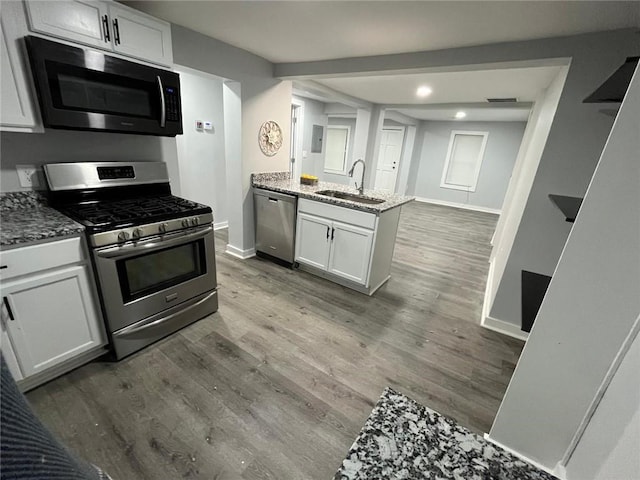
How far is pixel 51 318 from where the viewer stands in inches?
61.6

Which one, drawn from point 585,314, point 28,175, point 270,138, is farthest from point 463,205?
point 28,175

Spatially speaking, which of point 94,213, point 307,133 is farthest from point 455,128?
point 94,213

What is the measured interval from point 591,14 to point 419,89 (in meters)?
2.44

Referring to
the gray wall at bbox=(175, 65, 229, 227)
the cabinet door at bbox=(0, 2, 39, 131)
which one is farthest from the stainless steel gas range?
the gray wall at bbox=(175, 65, 229, 227)

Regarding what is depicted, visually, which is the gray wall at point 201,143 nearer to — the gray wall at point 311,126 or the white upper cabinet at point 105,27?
the white upper cabinet at point 105,27

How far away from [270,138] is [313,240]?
1.38 m

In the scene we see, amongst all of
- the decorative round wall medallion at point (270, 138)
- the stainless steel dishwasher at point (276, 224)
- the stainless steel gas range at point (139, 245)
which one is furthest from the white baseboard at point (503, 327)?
the decorative round wall medallion at point (270, 138)

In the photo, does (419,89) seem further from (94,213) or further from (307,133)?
(94,213)

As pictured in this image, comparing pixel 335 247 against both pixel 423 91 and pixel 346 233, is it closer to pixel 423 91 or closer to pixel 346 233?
pixel 346 233

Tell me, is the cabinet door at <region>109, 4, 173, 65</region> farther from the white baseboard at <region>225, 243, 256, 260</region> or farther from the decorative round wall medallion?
the white baseboard at <region>225, 243, 256, 260</region>

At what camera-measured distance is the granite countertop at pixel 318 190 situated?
2.62 m

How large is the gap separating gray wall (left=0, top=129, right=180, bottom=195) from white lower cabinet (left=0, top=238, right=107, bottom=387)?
646 mm

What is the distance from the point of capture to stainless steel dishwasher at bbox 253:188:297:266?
3130 mm

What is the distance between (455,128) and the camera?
7.34 metres
